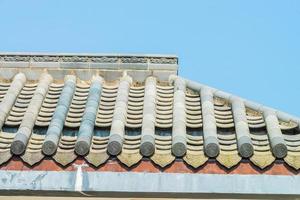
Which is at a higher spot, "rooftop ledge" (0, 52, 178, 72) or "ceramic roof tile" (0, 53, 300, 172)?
"rooftop ledge" (0, 52, 178, 72)

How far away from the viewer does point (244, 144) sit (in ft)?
21.4

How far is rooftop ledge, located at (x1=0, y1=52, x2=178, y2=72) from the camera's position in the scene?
9023 millimetres

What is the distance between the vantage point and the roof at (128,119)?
→ 6445mm

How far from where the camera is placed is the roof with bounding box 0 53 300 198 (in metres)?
6.45

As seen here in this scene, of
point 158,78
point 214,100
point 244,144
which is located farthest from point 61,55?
point 244,144

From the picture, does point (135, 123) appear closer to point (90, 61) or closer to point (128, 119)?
point (128, 119)

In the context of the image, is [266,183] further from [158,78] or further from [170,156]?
[158,78]

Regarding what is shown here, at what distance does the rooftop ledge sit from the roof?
0.5 inches

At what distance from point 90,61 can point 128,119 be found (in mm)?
1973

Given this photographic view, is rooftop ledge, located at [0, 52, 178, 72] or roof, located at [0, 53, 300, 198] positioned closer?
roof, located at [0, 53, 300, 198]

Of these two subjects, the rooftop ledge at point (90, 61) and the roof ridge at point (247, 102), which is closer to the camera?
the roof ridge at point (247, 102)

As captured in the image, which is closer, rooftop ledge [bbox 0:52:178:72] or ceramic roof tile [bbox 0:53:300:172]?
ceramic roof tile [bbox 0:53:300:172]

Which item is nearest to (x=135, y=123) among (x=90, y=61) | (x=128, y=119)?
(x=128, y=119)

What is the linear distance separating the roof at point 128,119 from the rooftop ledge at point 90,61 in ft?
0.04
